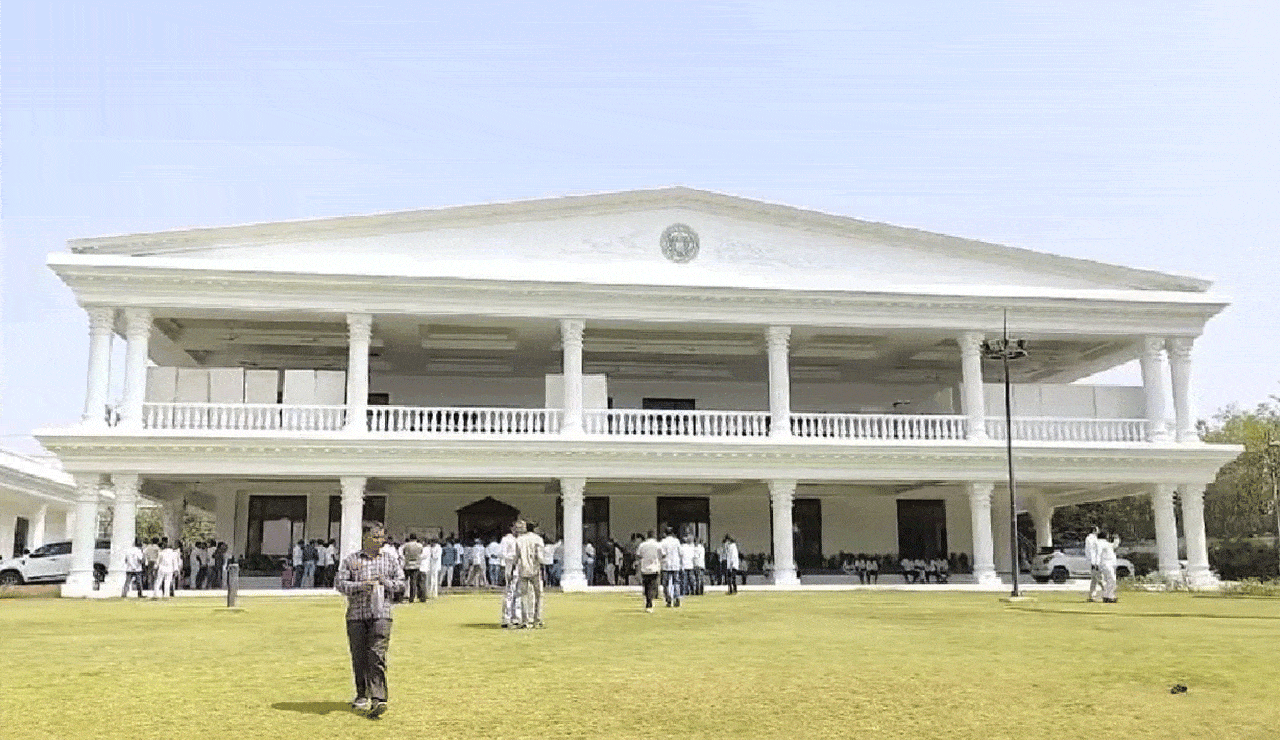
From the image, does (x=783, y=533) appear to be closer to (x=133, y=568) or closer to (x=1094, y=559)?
(x=1094, y=559)

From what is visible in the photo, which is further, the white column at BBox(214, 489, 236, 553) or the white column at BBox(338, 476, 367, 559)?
the white column at BBox(214, 489, 236, 553)

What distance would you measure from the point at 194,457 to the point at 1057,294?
→ 21572mm

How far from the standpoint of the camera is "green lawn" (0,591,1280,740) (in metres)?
9.09

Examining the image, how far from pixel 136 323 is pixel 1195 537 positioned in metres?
26.7

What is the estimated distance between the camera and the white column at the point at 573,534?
27328 mm

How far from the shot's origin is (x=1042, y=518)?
37.9 metres

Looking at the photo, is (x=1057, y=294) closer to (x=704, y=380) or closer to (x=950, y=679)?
(x=704, y=380)

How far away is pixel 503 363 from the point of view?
111ft

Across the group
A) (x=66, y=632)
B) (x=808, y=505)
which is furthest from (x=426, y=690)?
(x=808, y=505)

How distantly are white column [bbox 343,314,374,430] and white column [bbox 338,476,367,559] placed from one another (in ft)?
4.13

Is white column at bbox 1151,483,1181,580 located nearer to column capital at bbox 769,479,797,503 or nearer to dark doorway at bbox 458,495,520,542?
column capital at bbox 769,479,797,503

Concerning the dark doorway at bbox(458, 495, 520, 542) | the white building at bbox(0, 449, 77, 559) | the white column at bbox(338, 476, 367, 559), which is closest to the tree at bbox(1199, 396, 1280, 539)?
the dark doorway at bbox(458, 495, 520, 542)

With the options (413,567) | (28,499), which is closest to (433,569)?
(413,567)

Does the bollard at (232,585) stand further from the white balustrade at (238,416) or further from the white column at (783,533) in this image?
the white column at (783,533)
